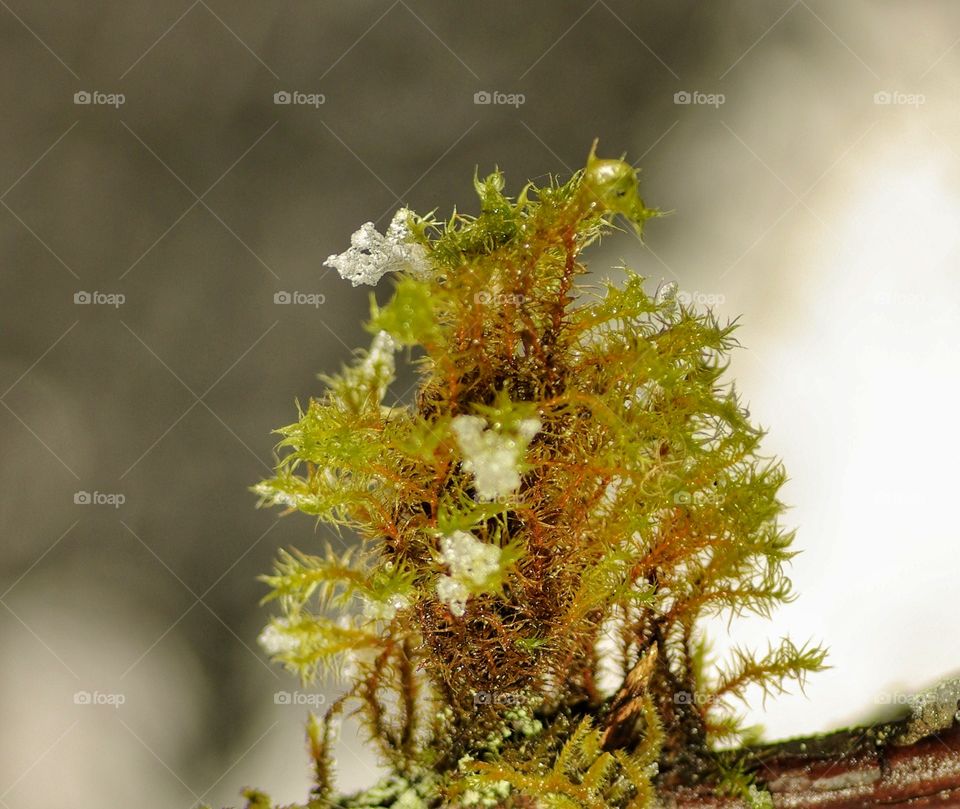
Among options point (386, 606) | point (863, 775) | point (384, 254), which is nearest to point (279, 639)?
point (386, 606)

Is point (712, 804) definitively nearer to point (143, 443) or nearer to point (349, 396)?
point (349, 396)

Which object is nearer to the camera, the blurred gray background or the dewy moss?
the dewy moss

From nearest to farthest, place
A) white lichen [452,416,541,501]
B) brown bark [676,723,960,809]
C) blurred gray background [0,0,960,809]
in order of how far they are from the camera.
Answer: white lichen [452,416,541,501] < brown bark [676,723,960,809] < blurred gray background [0,0,960,809]

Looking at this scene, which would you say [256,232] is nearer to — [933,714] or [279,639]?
[279,639]

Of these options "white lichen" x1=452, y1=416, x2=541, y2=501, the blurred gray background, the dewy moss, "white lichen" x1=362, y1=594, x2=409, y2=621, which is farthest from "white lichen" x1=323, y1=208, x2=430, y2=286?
the blurred gray background

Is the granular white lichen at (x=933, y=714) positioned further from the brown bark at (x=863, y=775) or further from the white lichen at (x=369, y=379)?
the white lichen at (x=369, y=379)

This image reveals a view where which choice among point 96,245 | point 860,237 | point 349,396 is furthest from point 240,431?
point 860,237

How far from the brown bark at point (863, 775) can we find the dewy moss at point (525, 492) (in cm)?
3

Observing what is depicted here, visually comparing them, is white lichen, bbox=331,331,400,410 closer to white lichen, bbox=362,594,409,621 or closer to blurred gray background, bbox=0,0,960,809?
white lichen, bbox=362,594,409,621

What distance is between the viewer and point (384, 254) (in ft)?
2.08

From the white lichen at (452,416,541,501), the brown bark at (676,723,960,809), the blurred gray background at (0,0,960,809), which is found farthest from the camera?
the blurred gray background at (0,0,960,809)

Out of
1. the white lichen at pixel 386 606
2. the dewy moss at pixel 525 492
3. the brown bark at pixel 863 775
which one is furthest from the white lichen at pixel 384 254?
the brown bark at pixel 863 775

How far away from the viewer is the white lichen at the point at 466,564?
0.56 meters

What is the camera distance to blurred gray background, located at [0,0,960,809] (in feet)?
3.24
